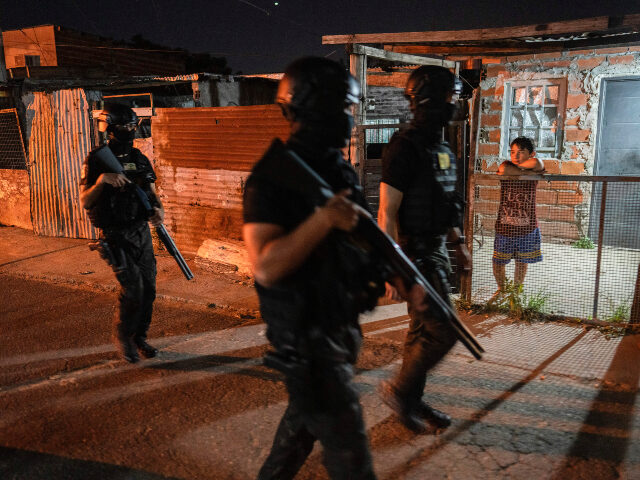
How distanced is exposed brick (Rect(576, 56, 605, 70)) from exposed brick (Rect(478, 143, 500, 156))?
1.67 meters

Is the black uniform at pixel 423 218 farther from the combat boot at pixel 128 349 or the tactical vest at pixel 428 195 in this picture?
the combat boot at pixel 128 349

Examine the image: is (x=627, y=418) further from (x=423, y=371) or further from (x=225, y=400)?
(x=225, y=400)

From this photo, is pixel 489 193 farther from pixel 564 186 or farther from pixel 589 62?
pixel 589 62

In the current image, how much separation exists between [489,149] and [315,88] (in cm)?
738

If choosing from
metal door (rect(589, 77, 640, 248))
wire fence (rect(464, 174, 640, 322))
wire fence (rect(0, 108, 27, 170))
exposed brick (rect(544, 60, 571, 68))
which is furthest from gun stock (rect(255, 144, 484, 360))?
wire fence (rect(0, 108, 27, 170))

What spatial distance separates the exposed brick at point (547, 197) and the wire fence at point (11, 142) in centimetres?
971

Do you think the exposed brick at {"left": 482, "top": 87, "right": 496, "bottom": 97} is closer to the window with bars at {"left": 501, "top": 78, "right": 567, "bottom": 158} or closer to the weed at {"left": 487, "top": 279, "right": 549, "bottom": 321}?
the window with bars at {"left": 501, "top": 78, "right": 567, "bottom": 158}

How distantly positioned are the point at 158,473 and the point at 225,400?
0.83m

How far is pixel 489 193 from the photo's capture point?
27.7 feet

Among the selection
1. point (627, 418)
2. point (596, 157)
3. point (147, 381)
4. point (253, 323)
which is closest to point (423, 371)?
point (627, 418)

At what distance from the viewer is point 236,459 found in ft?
9.11

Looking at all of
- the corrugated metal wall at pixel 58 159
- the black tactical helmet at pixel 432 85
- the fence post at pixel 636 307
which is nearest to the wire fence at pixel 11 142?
the corrugated metal wall at pixel 58 159

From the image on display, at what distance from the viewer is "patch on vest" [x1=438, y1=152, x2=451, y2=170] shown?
2.86m

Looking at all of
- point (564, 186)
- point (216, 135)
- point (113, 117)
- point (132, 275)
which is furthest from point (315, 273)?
point (564, 186)
